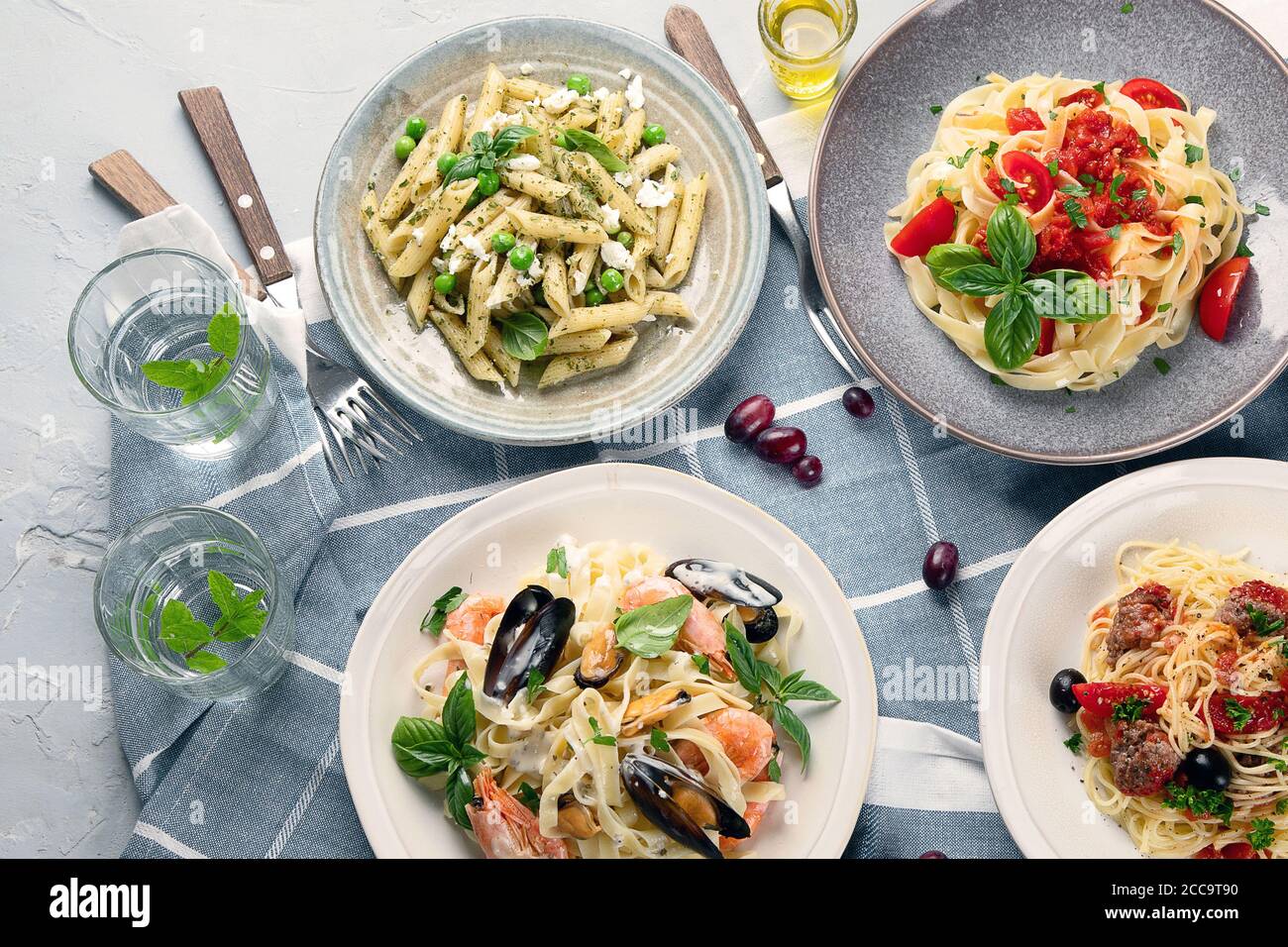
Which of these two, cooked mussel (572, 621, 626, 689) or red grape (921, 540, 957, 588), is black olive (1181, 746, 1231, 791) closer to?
red grape (921, 540, 957, 588)

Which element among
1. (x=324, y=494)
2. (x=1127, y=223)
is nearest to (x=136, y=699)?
(x=324, y=494)

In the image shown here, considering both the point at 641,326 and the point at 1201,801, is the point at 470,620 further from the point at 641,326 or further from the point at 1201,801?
the point at 1201,801

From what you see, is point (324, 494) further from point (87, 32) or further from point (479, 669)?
point (87, 32)

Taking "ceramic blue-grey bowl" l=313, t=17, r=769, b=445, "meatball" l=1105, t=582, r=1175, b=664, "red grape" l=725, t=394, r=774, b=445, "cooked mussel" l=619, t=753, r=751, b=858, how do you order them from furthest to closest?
"red grape" l=725, t=394, r=774, b=445 < "ceramic blue-grey bowl" l=313, t=17, r=769, b=445 < "meatball" l=1105, t=582, r=1175, b=664 < "cooked mussel" l=619, t=753, r=751, b=858

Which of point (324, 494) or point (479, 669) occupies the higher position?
point (324, 494)

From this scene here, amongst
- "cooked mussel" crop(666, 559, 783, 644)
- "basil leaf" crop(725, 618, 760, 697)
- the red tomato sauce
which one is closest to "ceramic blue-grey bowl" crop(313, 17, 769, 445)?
"cooked mussel" crop(666, 559, 783, 644)

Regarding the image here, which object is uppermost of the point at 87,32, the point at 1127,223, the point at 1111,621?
the point at 87,32
